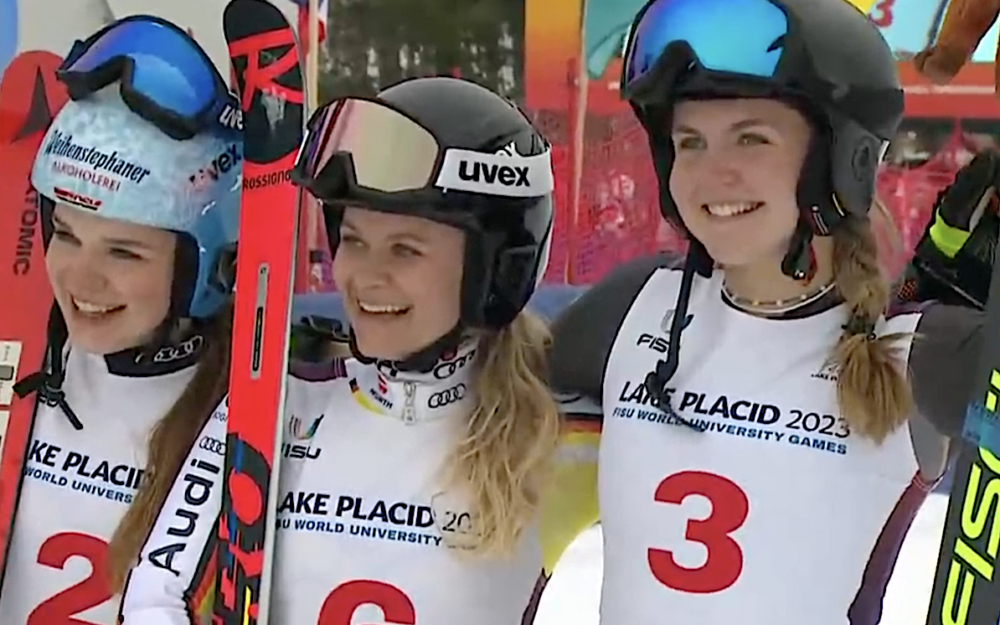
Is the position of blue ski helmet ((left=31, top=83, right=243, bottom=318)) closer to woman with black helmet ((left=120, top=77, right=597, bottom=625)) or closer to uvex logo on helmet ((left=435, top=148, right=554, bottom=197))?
woman with black helmet ((left=120, top=77, right=597, bottom=625))

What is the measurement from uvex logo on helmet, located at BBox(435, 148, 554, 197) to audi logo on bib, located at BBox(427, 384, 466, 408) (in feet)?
0.83

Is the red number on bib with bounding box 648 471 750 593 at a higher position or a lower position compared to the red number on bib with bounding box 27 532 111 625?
higher

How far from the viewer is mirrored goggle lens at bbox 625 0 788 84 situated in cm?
132

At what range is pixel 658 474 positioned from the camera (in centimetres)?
149

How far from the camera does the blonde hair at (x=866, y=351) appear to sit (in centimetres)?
140

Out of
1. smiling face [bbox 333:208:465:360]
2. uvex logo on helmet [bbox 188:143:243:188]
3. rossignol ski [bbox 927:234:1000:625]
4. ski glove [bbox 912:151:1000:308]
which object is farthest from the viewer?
uvex logo on helmet [bbox 188:143:243:188]

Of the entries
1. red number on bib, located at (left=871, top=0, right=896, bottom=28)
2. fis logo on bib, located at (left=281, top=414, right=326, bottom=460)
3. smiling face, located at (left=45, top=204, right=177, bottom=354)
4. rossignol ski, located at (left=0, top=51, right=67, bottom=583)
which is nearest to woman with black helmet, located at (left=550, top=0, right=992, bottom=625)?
red number on bib, located at (left=871, top=0, right=896, bottom=28)

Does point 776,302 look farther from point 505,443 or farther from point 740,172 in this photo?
point 505,443

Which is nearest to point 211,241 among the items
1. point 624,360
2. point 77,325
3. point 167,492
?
point 77,325

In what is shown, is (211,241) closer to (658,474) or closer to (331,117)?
(331,117)

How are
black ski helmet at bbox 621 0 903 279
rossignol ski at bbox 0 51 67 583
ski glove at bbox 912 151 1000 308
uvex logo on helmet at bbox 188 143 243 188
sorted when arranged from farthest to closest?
rossignol ski at bbox 0 51 67 583, uvex logo on helmet at bbox 188 143 243 188, ski glove at bbox 912 151 1000 308, black ski helmet at bbox 621 0 903 279

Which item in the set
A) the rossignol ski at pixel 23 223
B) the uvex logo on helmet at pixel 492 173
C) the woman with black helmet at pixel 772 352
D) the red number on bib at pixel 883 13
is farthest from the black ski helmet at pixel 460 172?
the rossignol ski at pixel 23 223

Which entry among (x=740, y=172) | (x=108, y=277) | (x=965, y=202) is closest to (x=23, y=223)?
(x=108, y=277)

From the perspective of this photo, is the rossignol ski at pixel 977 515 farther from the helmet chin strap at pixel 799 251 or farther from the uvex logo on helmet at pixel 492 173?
the uvex logo on helmet at pixel 492 173
